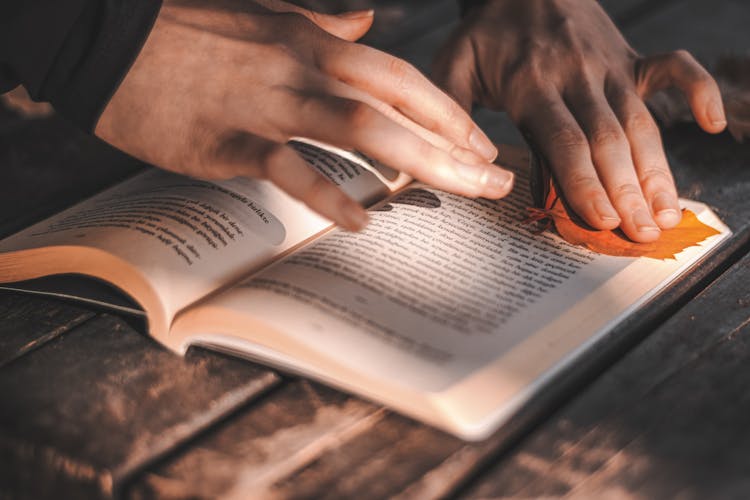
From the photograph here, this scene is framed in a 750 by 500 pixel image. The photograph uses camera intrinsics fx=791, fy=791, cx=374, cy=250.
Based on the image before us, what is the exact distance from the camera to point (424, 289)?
2.65ft

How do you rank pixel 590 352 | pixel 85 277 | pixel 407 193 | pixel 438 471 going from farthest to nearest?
pixel 407 193
pixel 85 277
pixel 590 352
pixel 438 471

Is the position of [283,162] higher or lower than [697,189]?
higher

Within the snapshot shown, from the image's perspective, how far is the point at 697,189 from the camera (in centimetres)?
108

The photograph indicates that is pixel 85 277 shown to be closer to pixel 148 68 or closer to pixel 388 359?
pixel 148 68

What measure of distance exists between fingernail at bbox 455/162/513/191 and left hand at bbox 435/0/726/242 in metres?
0.13

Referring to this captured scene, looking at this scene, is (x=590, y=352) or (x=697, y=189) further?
(x=697, y=189)

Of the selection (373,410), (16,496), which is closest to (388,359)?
(373,410)

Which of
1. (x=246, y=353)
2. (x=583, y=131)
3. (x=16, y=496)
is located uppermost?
(x=583, y=131)

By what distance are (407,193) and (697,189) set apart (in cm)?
40

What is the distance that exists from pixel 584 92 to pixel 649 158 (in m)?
0.15

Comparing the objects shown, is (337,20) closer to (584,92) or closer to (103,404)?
(584,92)

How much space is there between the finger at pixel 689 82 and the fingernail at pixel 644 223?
242 millimetres

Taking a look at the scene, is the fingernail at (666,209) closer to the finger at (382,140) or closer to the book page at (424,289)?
the book page at (424,289)

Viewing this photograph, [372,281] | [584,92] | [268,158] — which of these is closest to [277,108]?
[268,158]
